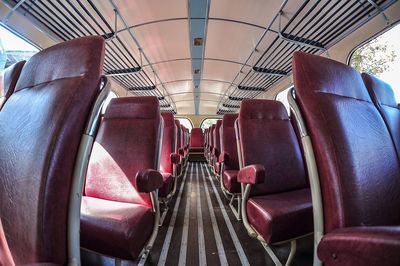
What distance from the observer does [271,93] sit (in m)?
5.85

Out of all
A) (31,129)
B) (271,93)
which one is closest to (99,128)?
(31,129)

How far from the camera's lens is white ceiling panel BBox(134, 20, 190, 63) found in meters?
3.31

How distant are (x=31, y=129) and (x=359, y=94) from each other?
1.30 meters

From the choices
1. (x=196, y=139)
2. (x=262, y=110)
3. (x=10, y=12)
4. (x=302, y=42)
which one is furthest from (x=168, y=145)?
(x=196, y=139)

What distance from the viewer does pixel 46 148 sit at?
0.49 meters

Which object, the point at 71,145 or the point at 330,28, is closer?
the point at 71,145

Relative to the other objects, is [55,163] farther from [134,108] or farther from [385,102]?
[385,102]

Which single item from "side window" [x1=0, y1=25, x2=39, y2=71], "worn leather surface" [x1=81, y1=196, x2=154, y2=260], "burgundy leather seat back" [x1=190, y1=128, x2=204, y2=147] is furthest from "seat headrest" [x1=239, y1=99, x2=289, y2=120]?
"burgundy leather seat back" [x1=190, y1=128, x2=204, y2=147]

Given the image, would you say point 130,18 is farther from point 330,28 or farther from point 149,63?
point 330,28

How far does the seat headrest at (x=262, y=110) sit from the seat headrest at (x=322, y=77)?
0.90 meters

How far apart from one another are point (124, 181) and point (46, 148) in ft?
3.11

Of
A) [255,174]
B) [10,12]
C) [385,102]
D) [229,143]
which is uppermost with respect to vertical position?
[10,12]

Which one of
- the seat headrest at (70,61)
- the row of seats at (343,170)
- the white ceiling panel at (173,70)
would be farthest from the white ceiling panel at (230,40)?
the seat headrest at (70,61)

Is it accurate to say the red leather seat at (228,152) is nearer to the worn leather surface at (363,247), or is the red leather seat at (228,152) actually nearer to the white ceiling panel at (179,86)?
the worn leather surface at (363,247)
